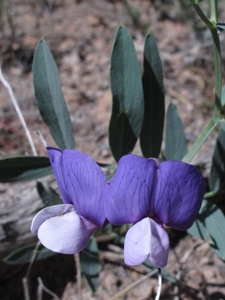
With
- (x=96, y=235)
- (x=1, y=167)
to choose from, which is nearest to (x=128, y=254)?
(x=1, y=167)

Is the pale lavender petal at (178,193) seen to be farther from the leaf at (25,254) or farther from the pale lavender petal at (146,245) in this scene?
the leaf at (25,254)

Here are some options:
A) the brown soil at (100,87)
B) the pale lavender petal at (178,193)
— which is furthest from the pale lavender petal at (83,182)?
the brown soil at (100,87)

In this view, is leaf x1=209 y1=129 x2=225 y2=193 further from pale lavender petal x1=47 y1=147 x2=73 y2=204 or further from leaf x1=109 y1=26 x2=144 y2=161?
pale lavender petal x1=47 y1=147 x2=73 y2=204

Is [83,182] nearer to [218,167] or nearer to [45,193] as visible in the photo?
[45,193]

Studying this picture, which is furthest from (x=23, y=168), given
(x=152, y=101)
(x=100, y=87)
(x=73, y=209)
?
(x=100, y=87)

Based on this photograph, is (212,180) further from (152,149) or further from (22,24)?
(22,24)
